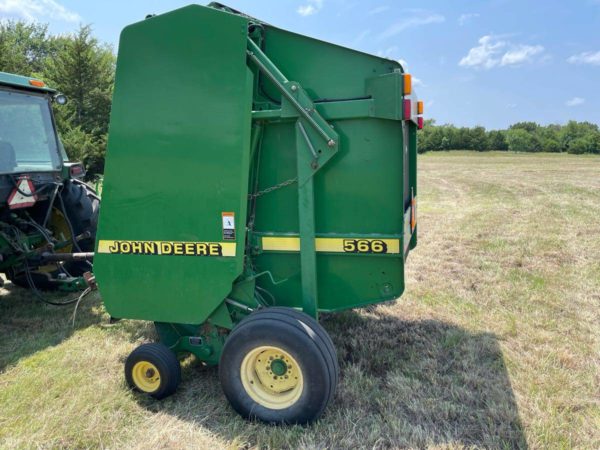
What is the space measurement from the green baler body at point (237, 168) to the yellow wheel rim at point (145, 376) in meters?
0.31

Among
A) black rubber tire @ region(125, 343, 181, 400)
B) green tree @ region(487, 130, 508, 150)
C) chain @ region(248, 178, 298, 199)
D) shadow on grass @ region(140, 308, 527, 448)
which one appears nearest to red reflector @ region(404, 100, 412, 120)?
chain @ region(248, 178, 298, 199)

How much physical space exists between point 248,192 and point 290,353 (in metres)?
0.96

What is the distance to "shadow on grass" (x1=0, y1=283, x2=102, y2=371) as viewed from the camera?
3.47m

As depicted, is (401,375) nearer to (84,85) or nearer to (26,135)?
→ (26,135)

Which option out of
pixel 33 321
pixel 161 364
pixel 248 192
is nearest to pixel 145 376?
pixel 161 364

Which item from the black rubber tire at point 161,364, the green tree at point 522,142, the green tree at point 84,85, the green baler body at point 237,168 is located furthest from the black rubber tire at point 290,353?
the green tree at point 522,142

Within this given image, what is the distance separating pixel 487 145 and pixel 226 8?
47.3 meters

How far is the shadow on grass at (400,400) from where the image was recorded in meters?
2.27

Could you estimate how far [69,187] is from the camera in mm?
4645

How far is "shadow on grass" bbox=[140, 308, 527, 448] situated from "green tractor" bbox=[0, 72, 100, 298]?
202 centimetres

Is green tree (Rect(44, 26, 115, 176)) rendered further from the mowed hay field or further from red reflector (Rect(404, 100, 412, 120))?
red reflector (Rect(404, 100, 412, 120))

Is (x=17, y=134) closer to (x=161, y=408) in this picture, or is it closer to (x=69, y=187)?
(x=69, y=187)

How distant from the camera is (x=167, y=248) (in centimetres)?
257

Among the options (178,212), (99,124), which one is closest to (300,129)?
(178,212)
